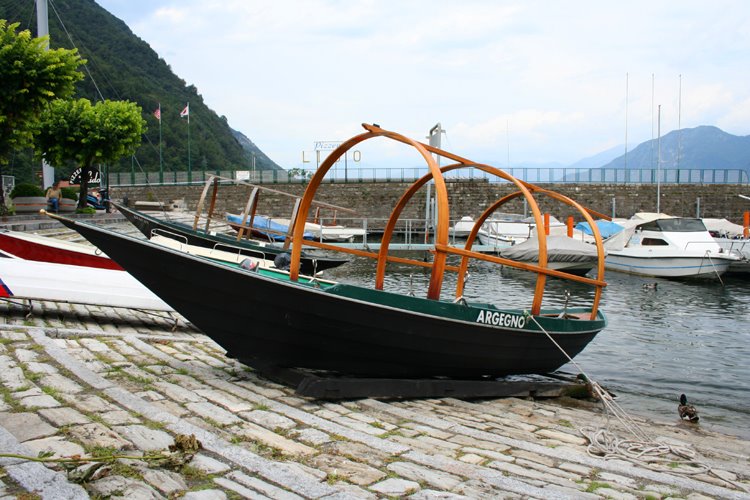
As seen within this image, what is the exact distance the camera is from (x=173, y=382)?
21.4 ft

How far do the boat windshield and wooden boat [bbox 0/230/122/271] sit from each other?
2330 cm

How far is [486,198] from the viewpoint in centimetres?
4562

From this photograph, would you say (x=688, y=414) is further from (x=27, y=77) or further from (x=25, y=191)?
(x=25, y=191)

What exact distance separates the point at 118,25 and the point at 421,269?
7748 cm

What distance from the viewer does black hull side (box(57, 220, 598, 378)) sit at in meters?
6.48

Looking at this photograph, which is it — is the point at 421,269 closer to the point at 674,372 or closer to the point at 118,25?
the point at 674,372

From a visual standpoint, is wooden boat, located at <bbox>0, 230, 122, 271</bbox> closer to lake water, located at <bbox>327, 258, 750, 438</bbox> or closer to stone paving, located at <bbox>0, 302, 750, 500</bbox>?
stone paving, located at <bbox>0, 302, 750, 500</bbox>

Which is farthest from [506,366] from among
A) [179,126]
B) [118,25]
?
[118,25]

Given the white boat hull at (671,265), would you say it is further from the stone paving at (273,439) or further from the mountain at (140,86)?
the mountain at (140,86)

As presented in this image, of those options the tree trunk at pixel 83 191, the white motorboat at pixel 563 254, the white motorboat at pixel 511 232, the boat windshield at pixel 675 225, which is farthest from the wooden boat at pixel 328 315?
the tree trunk at pixel 83 191

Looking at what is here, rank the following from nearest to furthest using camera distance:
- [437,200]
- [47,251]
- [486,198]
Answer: [437,200] → [47,251] → [486,198]

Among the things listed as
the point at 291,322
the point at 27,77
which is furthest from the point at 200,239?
the point at 291,322

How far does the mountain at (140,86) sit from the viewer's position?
61000mm

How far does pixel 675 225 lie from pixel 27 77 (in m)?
25.3
